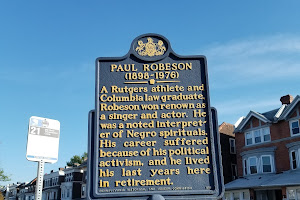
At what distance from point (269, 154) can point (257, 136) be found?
8.86 ft

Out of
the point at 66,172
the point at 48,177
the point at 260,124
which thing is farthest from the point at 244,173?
the point at 48,177

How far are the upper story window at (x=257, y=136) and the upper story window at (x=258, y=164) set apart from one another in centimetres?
178

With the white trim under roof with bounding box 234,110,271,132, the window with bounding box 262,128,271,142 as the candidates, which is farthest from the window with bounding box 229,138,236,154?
the window with bounding box 262,128,271,142

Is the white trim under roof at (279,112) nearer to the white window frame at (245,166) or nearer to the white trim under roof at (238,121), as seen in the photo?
the white trim under roof at (238,121)

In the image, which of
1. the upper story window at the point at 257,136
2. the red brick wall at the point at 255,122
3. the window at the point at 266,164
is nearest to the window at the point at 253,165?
the window at the point at 266,164

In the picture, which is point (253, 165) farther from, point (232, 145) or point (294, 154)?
point (232, 145)

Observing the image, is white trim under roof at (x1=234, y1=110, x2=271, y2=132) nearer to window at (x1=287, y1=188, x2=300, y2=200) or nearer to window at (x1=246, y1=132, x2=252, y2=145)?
window at (x1=246, y1=132, x2=252, y2=145)

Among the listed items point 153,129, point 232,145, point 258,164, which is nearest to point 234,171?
point 232,145

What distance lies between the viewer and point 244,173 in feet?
119

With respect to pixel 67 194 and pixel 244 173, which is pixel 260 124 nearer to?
pixel 244 173

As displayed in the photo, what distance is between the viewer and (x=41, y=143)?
8008 millimetres

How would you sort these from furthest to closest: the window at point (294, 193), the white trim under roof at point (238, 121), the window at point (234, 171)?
the window at point (234, 171)
the white trim under roof at point (238, 121)
the window at point (294, 193)

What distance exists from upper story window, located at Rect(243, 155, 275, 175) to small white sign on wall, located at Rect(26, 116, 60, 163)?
1156 inches

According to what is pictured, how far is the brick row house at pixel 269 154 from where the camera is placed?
3067 centimetres
